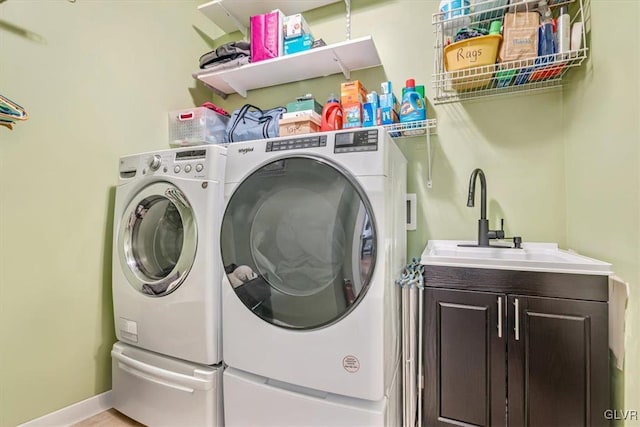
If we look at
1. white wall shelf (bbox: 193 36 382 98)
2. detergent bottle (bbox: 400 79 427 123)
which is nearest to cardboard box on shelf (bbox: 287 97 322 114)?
white wall shelf (bbox: 193 36 382 98)

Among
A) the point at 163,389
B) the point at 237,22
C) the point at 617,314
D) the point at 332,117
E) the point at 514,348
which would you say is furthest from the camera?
the point at 237,22

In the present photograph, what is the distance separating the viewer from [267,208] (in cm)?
116

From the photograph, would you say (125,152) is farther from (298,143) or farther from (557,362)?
(557,362)

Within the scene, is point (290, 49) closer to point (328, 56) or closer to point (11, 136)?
point (328, 56)

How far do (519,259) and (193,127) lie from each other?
189cm

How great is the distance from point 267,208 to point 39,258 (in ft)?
3.68

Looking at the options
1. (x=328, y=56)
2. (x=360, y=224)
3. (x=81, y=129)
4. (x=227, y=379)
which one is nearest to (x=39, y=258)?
(x=81, y=129)

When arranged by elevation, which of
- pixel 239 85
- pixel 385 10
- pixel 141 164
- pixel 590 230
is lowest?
pixel 590 230

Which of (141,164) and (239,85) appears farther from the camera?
(239,85)

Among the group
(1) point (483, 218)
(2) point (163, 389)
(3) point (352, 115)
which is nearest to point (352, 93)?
(3) point (352, 115)

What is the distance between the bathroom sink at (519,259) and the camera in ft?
3.17

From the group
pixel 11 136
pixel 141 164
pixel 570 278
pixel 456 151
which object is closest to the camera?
pixel 570 278

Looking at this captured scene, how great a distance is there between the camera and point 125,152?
1.68m

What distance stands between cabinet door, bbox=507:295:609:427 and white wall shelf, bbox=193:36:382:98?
4.75 feet
